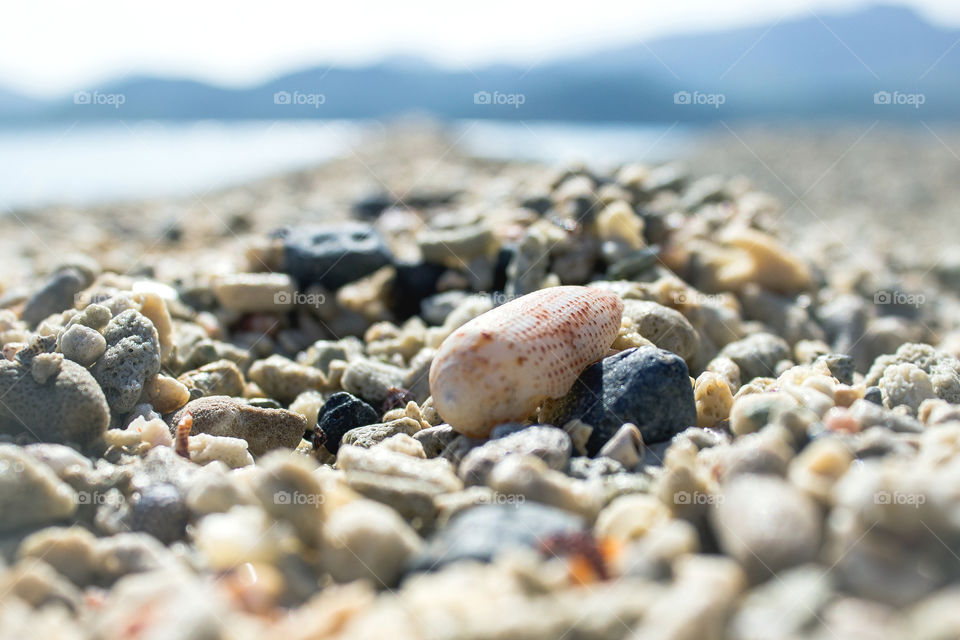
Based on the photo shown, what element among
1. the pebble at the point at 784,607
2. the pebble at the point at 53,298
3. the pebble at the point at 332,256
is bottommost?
the pebble at the point at 784,607

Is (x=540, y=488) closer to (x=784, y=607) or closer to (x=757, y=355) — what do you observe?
(x=784, y=607)

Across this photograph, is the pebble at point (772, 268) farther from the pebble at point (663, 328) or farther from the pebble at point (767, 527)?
the pebble at point (767, 527)

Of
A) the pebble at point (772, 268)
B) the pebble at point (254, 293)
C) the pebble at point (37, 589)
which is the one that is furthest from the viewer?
the pebble at point (772, 268)

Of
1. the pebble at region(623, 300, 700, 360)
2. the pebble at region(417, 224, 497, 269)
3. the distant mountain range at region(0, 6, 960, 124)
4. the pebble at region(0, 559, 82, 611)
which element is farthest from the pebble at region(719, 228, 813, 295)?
the distant mountain range at region(0, 6, 960, 124)

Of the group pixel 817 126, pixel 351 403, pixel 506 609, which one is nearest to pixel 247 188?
pixel 351 403

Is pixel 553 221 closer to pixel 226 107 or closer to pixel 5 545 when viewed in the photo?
pixel 5 545

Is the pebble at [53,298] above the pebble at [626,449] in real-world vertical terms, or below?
above

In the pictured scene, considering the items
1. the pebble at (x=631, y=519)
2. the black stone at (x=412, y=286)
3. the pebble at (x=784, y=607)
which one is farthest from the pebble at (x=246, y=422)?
the pebble at (x=784, y=607)
